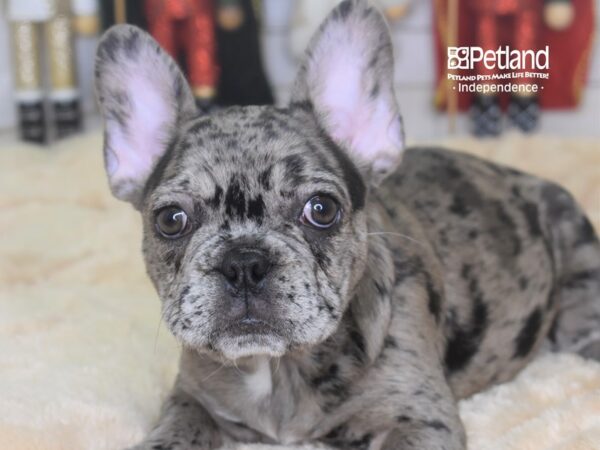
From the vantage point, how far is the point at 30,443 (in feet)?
8.16

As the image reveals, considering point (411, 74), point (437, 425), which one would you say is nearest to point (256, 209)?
point (437, 425)

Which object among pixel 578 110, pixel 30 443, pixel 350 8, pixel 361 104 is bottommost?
pixel 30 443

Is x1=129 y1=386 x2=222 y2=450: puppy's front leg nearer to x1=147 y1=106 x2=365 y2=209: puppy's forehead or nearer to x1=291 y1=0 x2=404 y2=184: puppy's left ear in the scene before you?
x1=147 y1=106 x2=365 y2=209: puppy's forehead

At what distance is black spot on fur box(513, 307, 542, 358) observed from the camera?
307 cm

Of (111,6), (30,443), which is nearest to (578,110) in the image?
(111,6)

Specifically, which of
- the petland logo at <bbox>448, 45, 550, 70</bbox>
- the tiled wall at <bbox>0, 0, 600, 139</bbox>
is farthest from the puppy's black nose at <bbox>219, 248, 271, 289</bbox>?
the tiled wall at <bbox>0, 0, 600, 139</bbox>

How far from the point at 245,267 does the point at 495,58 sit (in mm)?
3732

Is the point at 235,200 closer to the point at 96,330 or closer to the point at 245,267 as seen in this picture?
the point at 245,267

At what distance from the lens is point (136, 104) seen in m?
2.74

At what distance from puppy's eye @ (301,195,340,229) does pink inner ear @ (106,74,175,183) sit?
1.95 feet

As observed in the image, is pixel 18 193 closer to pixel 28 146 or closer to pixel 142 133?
pixel 28 146

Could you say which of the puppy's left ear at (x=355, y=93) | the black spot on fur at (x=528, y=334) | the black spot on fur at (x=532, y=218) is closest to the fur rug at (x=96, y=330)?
the black spot on fur at (x=528, y=334)

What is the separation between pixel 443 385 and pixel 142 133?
1.13 metres

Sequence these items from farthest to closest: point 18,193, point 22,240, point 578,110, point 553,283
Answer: point 578,110, point 18,193, point 22,240, point 553,283
